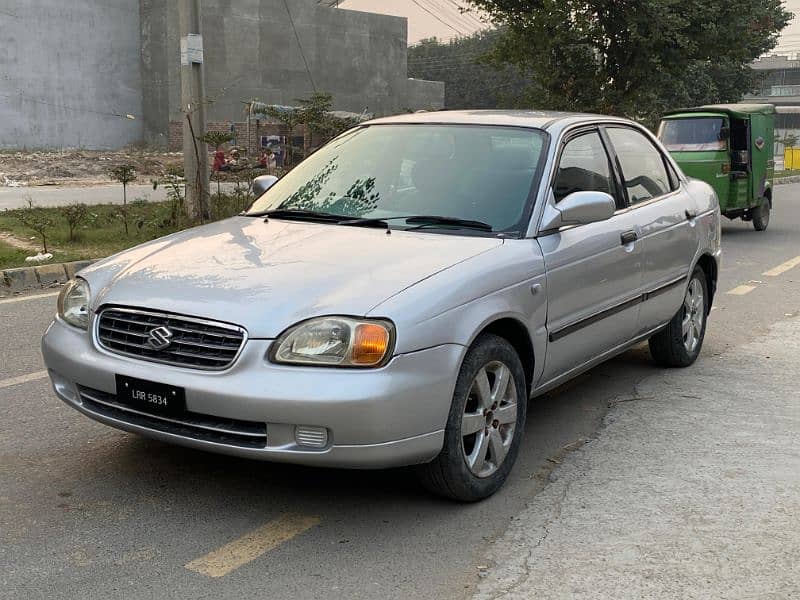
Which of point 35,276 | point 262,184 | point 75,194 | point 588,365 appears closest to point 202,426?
point 588,365

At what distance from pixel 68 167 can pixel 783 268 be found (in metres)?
22.3

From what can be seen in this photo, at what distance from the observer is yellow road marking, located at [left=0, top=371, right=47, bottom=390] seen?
560 centimetres

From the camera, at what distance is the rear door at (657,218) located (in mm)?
5426

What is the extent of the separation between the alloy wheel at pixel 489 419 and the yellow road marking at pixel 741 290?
6.01m

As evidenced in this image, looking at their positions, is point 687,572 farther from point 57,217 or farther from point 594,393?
point 57,217

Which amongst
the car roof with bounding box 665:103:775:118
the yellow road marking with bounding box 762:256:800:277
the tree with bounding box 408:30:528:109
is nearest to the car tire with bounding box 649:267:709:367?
the yellow road marking with bounding box 762:256:800:277

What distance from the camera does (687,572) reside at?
11.1 feet

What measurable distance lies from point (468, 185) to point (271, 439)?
1.78m

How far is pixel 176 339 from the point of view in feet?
11.8

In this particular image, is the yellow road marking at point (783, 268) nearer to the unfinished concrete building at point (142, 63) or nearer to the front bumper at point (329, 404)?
the front bumper at point (329, 404)

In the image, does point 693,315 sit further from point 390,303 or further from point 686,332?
point 390,303

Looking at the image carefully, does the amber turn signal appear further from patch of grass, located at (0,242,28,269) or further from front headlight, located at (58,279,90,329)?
patch of grass, located at (0,242,28,269)

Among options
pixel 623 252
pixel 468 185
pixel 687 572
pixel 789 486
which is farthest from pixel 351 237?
pixel 789 486

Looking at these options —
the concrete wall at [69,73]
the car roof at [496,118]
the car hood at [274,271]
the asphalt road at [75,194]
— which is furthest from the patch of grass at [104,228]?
the concrete wall at [69,73]
